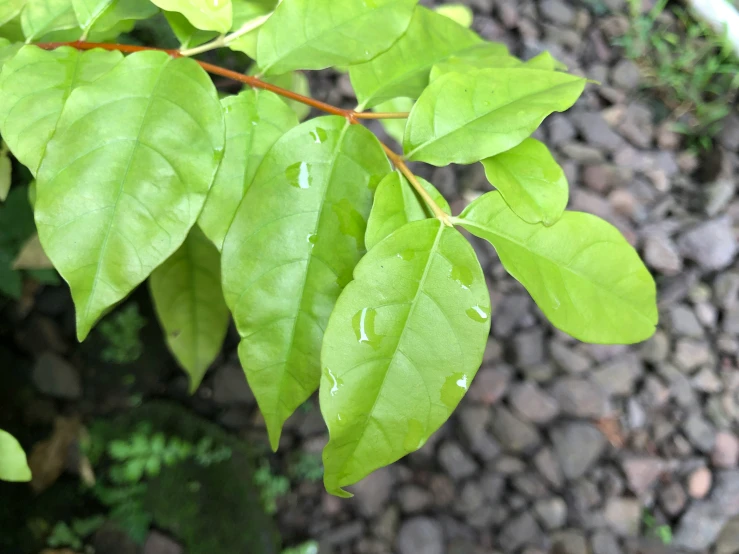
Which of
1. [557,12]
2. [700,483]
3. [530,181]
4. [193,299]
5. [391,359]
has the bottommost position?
[700,483]

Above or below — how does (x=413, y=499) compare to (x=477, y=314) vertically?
below

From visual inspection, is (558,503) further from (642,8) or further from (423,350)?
(642,8)

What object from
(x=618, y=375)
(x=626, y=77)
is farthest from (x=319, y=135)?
(x=626, y=77)

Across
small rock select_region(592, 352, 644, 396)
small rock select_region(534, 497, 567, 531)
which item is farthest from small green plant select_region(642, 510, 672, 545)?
small rock select_region(592, 352, 644, 396)

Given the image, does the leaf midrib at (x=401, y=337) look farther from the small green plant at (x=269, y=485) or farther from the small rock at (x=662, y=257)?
the small rock at (x=662, y=257)

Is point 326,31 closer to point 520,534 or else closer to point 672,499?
point 520,534

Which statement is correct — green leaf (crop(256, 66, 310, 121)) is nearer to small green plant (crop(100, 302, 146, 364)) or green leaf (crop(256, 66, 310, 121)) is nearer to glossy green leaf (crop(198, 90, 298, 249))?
glossy green leaf (crop(198, 90, 298, 249))

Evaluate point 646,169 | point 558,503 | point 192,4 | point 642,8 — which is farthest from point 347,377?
point 642,8
